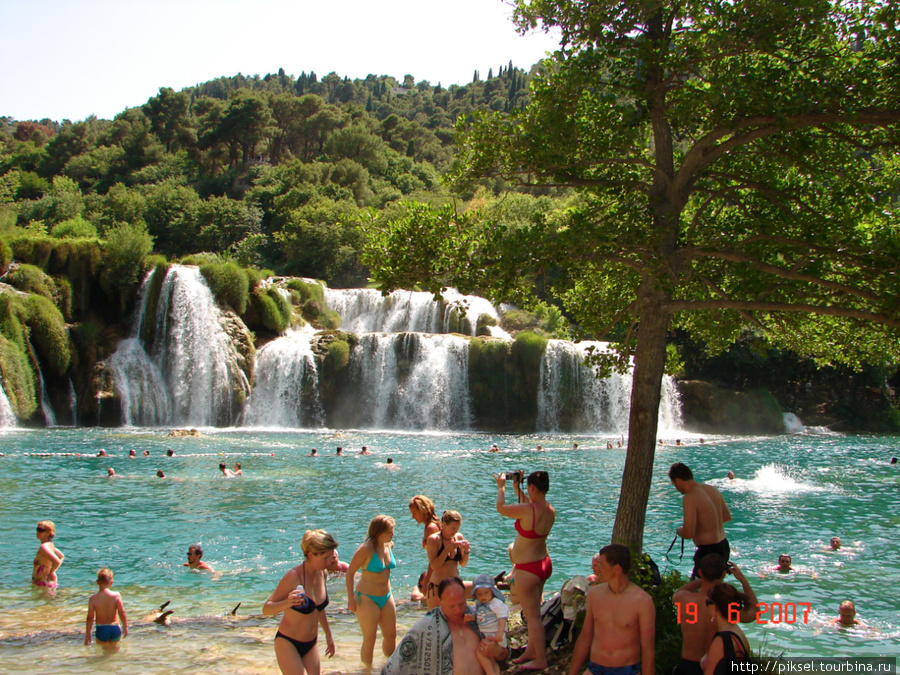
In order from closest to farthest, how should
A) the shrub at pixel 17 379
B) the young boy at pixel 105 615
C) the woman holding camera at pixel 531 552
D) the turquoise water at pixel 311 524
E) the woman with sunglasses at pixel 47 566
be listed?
the woman holding camera at pixel 531 552, the young boy at pixel 105 615, the turquoise water at pixel 311 524, the woman with sunglasses at pixel 47 566, the shrub at pixel 17 379

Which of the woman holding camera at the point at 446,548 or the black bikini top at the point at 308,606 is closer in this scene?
the black bikini top at the point at 308,606

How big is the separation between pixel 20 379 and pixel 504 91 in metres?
152

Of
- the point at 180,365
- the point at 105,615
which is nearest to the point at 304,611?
the point at 105,615

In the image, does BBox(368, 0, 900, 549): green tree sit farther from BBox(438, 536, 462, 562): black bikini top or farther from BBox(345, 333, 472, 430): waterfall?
BBox(345, 333, 472, 430): waterfall

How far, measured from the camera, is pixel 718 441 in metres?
29.6

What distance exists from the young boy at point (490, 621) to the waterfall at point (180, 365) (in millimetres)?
29245

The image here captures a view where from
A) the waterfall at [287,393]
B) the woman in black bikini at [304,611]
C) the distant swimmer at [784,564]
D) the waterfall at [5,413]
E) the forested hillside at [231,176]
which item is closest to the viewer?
the woman in black bikini at [304,611]

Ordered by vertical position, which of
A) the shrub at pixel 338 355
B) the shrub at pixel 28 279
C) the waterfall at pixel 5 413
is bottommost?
the waterfall at pixel 5 413

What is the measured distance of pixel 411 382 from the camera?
107 feet

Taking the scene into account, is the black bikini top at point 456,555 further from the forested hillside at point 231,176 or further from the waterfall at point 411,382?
the forested hillside at point 231,176

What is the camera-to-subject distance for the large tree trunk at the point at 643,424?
6.49m

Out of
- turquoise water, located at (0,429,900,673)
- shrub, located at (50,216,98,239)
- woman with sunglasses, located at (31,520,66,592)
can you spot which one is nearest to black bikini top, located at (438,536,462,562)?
turquoise water, located at (0,429,900,673)

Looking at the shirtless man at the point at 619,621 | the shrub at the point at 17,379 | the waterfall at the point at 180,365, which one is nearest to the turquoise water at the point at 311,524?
the shrub at the point at 17,379

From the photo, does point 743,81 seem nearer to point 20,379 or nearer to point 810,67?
point 810,67
